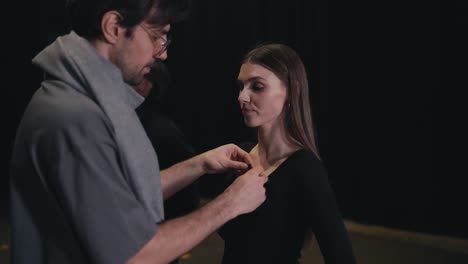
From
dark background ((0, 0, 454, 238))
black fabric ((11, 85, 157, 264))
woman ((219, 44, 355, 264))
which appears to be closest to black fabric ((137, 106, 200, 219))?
woman ((219, 44, 355, 264))

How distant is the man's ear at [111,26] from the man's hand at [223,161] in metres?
0.59

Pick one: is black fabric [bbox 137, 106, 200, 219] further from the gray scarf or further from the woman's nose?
the gray scarf

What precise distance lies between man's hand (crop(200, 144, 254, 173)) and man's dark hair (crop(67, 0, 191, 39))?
0.53m

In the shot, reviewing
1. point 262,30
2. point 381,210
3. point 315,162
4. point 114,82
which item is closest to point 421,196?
point 381,210

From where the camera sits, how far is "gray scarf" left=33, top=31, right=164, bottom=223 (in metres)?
1.01

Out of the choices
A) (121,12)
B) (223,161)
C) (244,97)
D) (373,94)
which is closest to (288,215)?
(223,161)

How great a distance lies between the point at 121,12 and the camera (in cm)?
107

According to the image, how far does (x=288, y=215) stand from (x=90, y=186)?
73 centimetres

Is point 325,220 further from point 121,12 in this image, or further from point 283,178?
point 121,12

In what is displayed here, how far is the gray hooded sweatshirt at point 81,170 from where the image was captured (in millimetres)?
937

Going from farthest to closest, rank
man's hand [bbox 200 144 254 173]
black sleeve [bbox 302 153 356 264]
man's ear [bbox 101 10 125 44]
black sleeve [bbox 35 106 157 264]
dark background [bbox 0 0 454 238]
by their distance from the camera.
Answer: dark background [bbox 0 0 454 238]
man's hand [bbox 200 144 254 173]
black sleeve [bbox 302 153 356 264]
man's ear [bbox 101 10 125 44]
black sleeve [bbox 35 106 157 264]

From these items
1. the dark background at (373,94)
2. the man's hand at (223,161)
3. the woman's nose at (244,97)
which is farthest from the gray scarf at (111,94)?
the dark background at (373,94)

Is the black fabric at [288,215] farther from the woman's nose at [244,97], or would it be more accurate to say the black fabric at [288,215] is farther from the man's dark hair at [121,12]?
the man's dark hair at [121,12]

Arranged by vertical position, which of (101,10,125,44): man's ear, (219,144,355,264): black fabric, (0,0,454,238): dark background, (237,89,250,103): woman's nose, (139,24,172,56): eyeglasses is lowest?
(0,0,454,238): dark background
